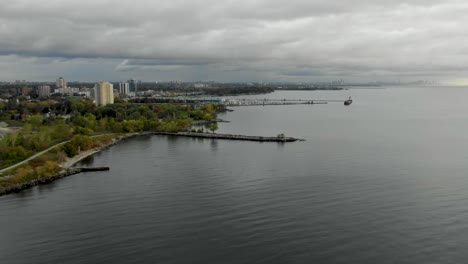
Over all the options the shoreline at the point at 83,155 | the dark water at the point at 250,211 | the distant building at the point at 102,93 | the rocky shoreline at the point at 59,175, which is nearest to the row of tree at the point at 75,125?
the rocky shoreline at the point at 59,175

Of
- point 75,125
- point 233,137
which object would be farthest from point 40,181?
point 75,125

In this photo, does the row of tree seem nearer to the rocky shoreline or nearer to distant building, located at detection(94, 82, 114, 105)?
the rocky shoreline

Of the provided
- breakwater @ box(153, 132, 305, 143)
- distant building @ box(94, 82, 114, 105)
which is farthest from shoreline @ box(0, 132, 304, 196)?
distant building @ box(94, 82, 114, 105)

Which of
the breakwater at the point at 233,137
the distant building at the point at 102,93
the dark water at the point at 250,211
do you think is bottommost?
the dark water at the point at 250,211

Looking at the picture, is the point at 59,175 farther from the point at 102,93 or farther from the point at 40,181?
the point at 102,93

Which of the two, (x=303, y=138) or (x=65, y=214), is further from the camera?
(x=303, y=138)

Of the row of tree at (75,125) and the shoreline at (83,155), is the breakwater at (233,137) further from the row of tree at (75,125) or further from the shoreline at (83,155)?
the row of tree at (75,125)

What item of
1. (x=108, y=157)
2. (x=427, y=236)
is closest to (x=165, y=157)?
(x=108, y=157)

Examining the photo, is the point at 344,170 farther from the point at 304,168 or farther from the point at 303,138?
the point at 303,138
